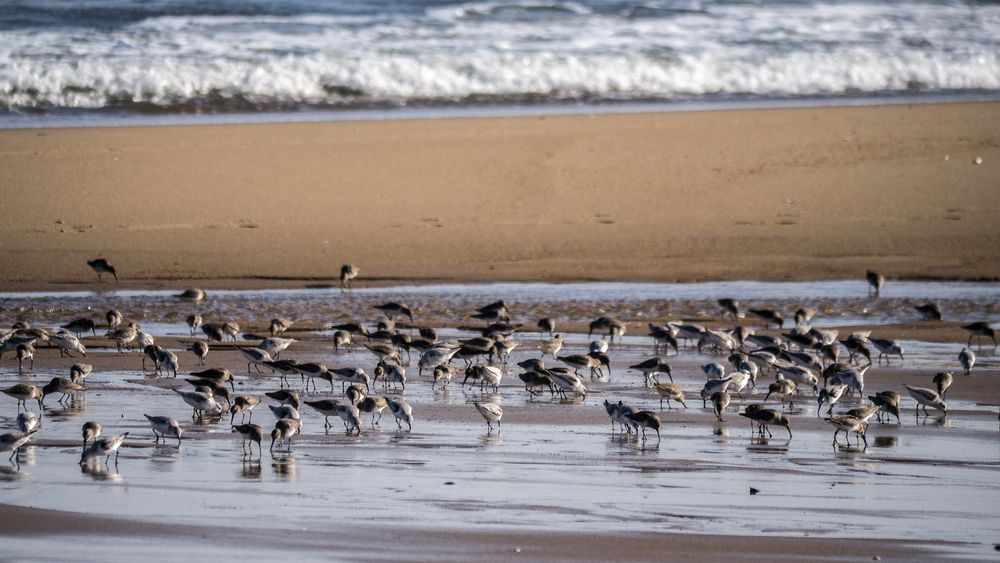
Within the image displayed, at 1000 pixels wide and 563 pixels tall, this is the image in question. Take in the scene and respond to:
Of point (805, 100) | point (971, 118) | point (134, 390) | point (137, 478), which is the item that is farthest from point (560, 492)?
point (805, 100)

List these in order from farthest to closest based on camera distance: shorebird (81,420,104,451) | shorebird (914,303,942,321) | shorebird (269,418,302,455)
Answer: shorebird (914,303,942,321) < shorebird (269,418,302,455) < shorebird (81,420,104,451)

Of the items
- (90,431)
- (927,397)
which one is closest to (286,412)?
(90,431)

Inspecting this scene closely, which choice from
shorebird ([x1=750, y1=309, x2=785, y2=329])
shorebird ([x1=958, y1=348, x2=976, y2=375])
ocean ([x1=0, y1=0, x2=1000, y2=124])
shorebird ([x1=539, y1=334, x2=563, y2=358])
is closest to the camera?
shorebird ([x1=958, y1=348, x2=976, y2=375])

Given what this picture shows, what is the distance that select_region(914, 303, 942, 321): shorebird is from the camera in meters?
14.3

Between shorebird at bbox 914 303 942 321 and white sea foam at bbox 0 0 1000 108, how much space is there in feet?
49.9

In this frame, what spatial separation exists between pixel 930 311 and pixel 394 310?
18.1 feet

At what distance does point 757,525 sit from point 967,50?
1077 inches

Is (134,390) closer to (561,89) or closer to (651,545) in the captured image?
(651,545)

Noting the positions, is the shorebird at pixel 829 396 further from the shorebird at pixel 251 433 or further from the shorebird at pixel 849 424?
the shorebird at pixel 251 433

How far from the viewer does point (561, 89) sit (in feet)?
97.2

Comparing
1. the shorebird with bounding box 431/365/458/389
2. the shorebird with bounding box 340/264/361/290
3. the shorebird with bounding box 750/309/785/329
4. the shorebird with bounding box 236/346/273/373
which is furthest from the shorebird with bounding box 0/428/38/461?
the shorebird with bounding box 750/309/785/329

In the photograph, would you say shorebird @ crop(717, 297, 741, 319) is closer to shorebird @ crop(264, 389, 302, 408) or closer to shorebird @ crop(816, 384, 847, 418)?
shorebird @ crop(816, 384, 847, 418)

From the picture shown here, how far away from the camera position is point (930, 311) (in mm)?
14281

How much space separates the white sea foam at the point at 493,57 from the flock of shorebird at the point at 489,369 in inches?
571
